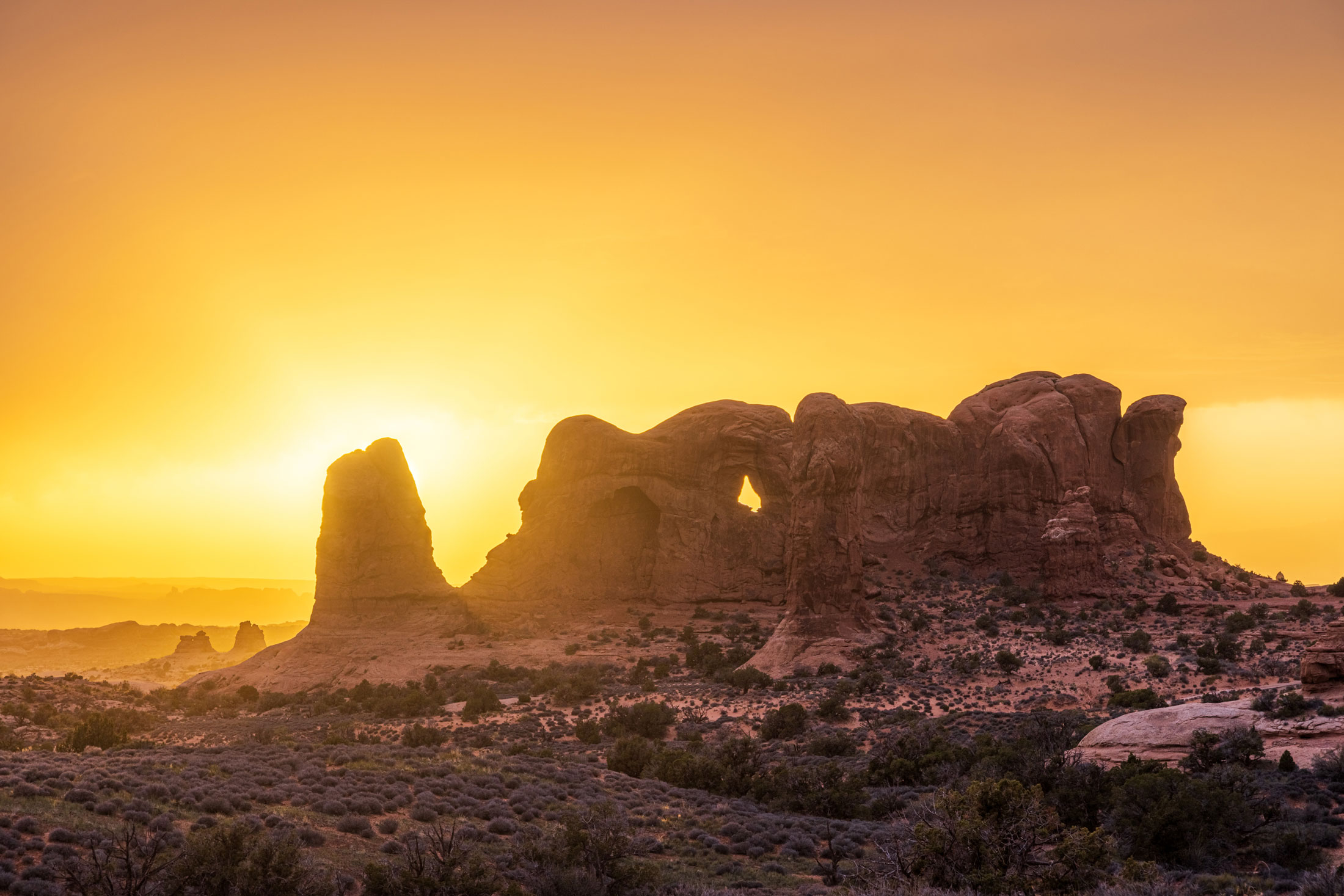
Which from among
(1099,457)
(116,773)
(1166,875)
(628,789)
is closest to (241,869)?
(116,773)

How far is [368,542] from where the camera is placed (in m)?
59.6

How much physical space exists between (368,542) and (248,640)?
166ft

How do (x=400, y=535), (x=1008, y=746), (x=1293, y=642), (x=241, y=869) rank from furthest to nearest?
(x=400, y=535) → (x=1293, y=642) → (x=1008, y=746) → (x=241, y=869)

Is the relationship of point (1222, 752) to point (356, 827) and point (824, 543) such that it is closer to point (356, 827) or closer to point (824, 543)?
point (356, 827)

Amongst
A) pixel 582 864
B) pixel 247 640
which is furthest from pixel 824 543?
pixel 247 640

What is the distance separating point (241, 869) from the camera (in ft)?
49.3

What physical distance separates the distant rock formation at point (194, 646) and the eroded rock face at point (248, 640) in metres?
2.93

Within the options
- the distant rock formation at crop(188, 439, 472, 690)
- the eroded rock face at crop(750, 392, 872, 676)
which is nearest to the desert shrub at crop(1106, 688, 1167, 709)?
the eroded rock face at crop(750, 392, 872, 676)

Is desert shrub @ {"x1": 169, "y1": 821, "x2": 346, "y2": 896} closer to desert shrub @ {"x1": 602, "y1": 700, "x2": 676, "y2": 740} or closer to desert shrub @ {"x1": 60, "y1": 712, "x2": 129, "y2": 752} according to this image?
desert shrub @ {"x1": 60, "y1": 712, "x2": 129, "y2": 752}

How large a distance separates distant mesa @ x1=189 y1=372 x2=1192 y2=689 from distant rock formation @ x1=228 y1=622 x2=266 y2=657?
143ft

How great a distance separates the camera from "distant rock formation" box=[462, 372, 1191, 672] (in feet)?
197

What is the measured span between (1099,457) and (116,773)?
191 ft

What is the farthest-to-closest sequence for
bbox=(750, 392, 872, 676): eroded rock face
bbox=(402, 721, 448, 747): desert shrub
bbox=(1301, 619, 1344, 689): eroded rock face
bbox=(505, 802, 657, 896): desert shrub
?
bbox=(750, 392, 872, 676): eroded rock face < bbox=(402, 721, 448, 747): desert shrub < bbox=(1301, 619, 1344, 689): eroded rock face < bbox=(505, 802, 657, 896): desert shrub

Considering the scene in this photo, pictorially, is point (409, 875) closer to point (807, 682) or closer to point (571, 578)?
point (807, 682)
